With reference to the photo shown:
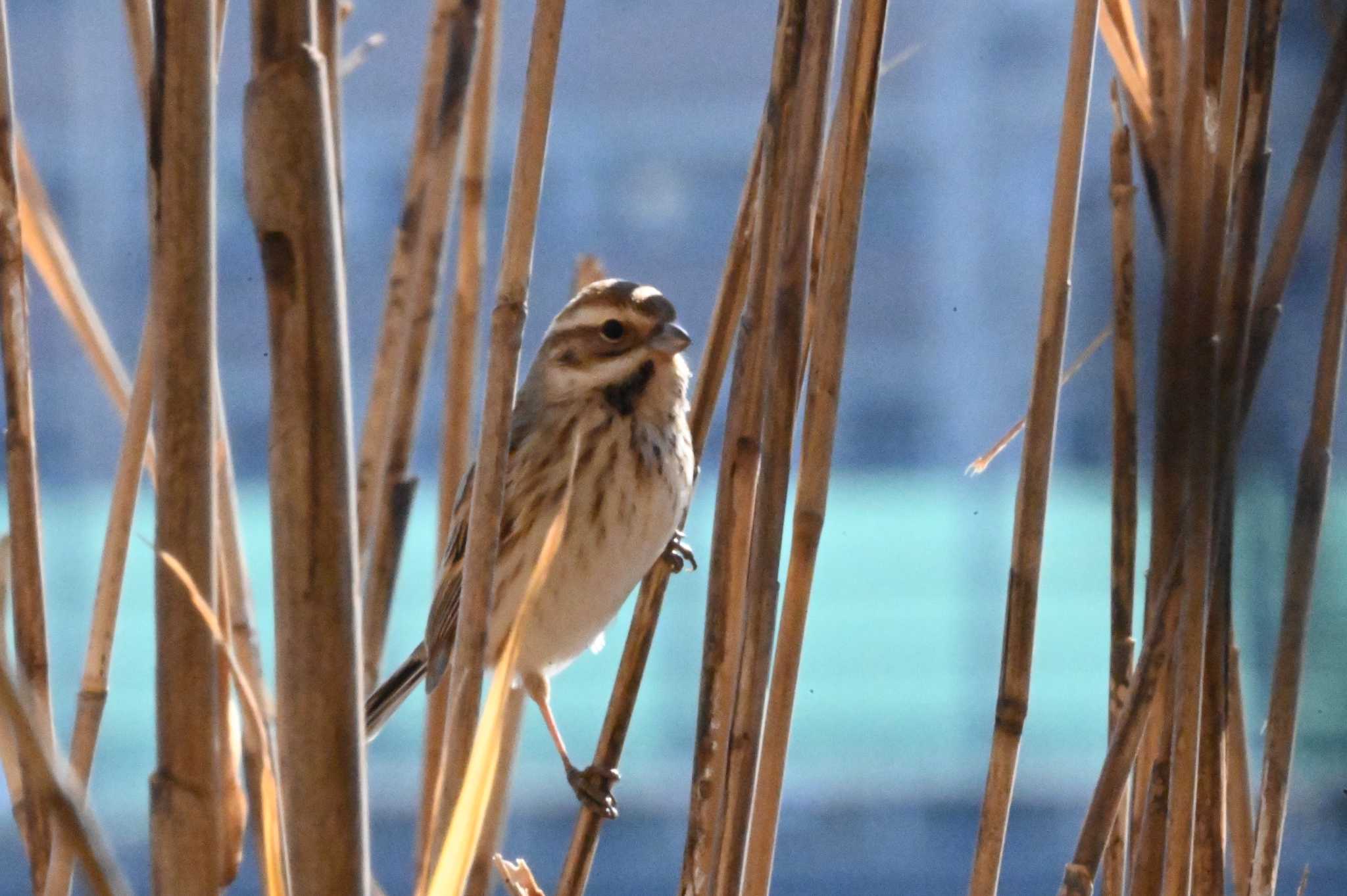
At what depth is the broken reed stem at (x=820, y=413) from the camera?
147cm

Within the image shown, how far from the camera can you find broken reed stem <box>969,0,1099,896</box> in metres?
1.48

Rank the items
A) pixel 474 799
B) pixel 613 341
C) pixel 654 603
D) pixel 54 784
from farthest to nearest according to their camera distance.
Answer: pixel 613 341, pixel 654 603, pixel 474 799, pixel 54 784

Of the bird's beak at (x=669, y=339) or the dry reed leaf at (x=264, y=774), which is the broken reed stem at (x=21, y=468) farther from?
the bird's beak at (x=669, y=339)

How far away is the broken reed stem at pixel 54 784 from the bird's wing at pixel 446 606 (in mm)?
1464

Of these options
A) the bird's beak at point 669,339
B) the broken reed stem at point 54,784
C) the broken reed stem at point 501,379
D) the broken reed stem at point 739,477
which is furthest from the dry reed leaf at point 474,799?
the bird's beak at point 669,339

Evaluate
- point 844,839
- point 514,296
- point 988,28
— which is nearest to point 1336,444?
point 514,296

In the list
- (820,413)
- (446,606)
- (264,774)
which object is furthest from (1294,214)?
(446,606)

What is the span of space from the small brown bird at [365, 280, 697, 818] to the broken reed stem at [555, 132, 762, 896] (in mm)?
428

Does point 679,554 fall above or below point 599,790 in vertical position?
above

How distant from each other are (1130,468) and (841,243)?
393 millimetres

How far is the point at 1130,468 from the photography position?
163 cm

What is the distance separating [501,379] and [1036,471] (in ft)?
1.62

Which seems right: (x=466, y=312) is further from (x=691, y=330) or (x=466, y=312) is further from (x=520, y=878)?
(x=691, y=330)

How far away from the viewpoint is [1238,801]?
1.62m
